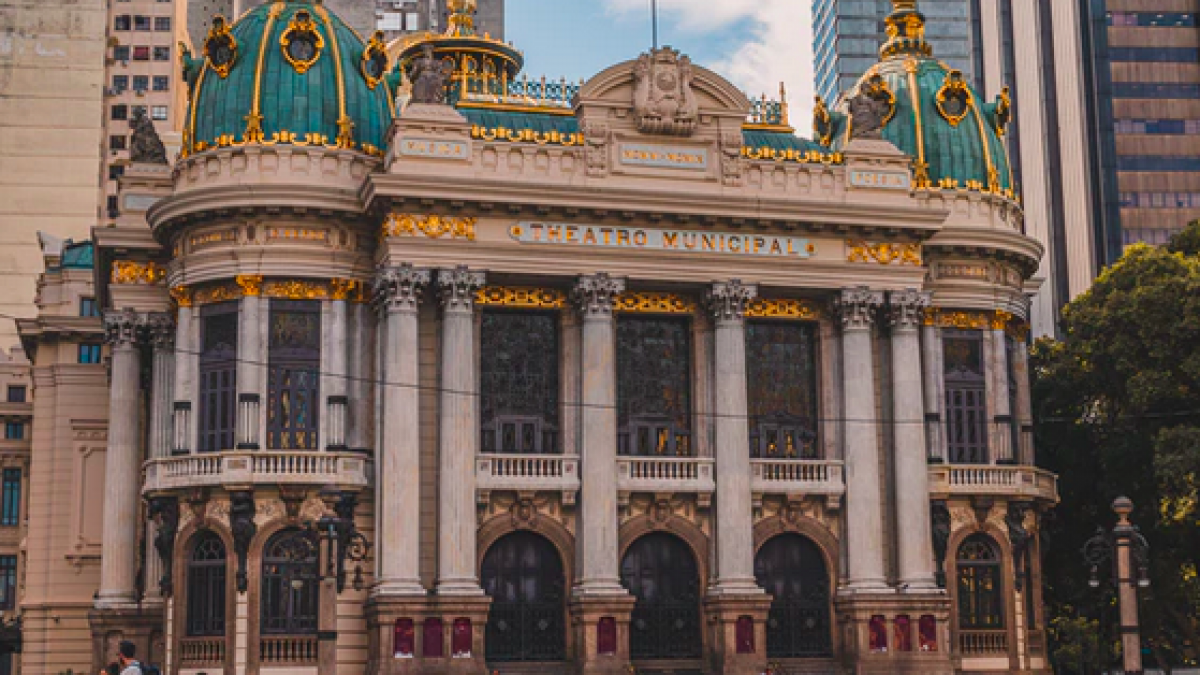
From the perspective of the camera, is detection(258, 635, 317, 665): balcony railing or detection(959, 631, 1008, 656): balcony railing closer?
detection(258, 635, 317, 665): balcony railing

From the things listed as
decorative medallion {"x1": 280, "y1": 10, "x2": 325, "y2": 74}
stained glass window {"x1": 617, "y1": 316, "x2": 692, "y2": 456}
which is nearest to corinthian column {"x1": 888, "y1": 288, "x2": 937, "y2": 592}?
stained glass window {"x1": 617, "y1": 316, "x2": 692, "y2": 456}

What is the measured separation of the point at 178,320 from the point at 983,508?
2511cm

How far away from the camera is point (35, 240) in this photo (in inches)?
3821

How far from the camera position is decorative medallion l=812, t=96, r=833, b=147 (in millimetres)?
62250

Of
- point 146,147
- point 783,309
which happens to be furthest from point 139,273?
point 783,309

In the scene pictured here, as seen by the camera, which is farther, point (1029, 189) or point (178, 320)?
point (1029, 189)

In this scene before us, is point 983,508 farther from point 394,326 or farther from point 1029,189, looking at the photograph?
point 1029,189

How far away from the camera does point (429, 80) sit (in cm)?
5225

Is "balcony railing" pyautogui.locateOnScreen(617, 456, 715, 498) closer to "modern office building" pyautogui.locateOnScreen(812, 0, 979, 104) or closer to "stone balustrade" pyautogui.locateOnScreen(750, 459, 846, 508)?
"stone balustrade" pyautogui.locateOnScreen(750, 459, 846, 508)

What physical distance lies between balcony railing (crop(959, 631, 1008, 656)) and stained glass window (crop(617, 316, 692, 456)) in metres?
10.7

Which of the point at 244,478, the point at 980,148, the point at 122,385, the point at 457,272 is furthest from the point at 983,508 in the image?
the point at 122,385

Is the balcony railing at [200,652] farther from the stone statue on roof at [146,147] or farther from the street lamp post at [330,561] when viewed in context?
the stone statue on roof at [146,147]

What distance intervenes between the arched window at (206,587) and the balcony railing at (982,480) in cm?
2136

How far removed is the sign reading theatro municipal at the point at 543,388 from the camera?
50.0 metres
